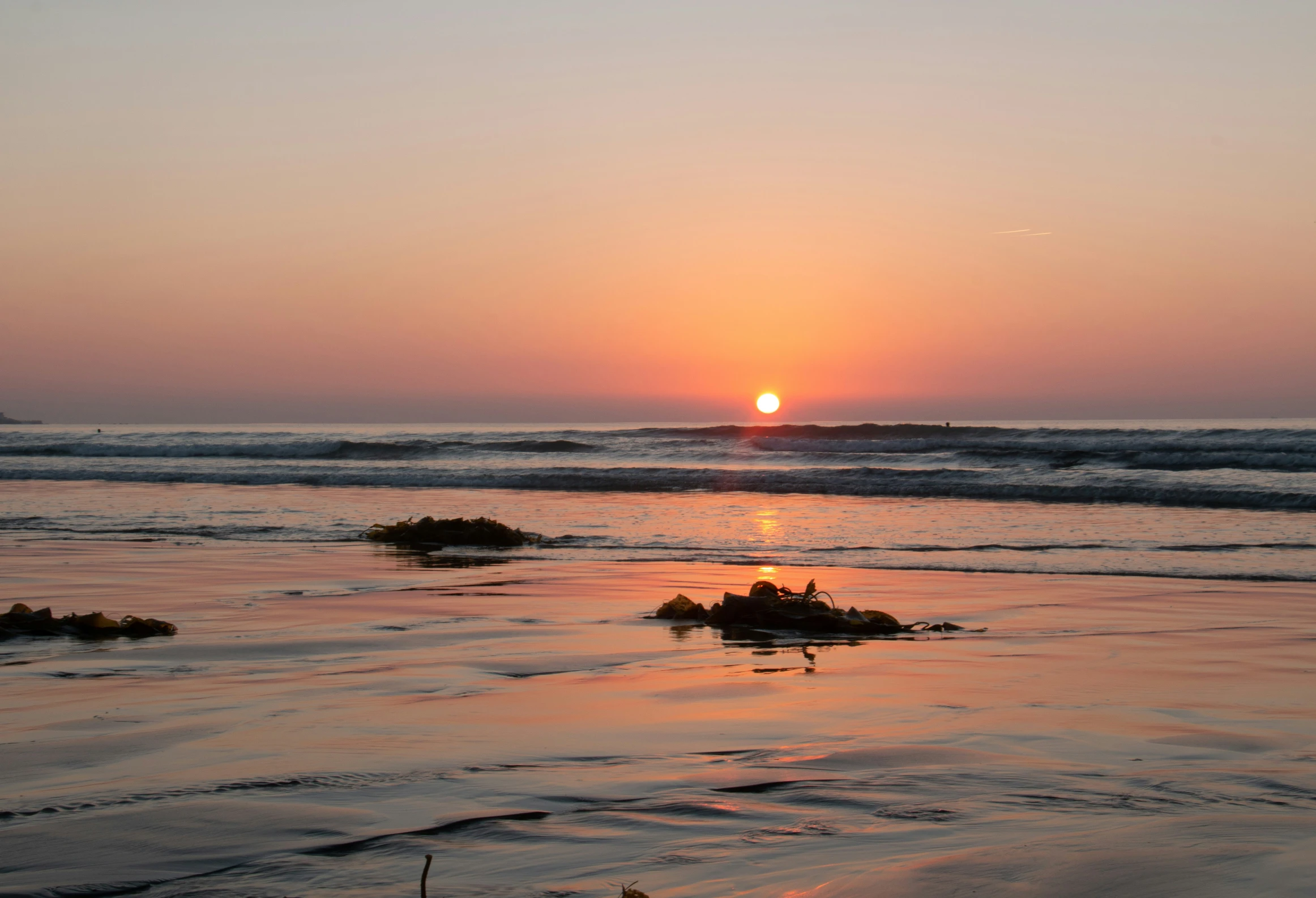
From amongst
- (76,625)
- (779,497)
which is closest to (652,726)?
(76,625)

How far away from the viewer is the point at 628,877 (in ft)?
7.54

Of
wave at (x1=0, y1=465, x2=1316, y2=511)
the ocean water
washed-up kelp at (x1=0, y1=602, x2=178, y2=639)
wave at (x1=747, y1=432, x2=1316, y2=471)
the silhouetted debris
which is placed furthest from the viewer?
wave at (x1=747, y1=432, x2=1316, y2=471)

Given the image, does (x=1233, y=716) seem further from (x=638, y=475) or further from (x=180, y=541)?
(x=638, y=475)

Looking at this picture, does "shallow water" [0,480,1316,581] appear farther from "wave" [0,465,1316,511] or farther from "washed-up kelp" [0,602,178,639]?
"washed-up kelp" [0,602,178,639]

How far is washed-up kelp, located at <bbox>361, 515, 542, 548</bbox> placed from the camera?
11.4 meters

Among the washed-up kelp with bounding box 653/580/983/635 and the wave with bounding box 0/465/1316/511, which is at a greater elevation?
the wave with bounding box 0/465/1316/511

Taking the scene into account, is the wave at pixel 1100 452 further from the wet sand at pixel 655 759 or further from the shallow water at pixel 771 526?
the wet sand at pixel 655 759

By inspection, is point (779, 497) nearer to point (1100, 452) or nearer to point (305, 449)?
point (1100, 452)

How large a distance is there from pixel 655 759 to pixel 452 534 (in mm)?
8711

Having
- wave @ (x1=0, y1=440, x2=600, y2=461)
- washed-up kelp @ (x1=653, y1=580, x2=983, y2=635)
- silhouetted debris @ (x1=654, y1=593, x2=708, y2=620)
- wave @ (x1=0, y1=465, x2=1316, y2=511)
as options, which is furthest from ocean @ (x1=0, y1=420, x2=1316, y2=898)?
wave @ (x1=0, y1=440, x2=600, y2=461)

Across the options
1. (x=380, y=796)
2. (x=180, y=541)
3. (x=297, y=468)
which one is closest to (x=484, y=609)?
(x=380, y=796)

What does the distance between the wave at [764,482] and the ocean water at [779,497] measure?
80 mm

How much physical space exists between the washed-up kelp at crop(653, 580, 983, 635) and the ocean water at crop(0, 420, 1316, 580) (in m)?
3.50

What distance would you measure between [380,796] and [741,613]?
357 centimetres
